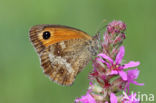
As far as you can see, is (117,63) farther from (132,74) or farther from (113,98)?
(113,98)

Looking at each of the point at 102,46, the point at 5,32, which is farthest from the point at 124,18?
the point at 102,46

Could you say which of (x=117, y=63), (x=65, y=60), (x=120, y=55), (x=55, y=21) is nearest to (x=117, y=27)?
(x=120, y=55)

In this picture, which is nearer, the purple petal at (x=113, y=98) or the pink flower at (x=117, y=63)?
the purple petal at (x=113, y=98)

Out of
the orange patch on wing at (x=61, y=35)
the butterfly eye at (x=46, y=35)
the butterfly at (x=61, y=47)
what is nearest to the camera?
the butterfly at (x=61, y=47)

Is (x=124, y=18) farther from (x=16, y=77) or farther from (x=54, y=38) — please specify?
(x=54, y=38)

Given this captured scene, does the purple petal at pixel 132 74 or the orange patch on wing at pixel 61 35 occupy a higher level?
the orange patch on wing at pixel 61 35

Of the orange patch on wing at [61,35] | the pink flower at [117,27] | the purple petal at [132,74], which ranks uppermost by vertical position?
the pink flower at [117,27]

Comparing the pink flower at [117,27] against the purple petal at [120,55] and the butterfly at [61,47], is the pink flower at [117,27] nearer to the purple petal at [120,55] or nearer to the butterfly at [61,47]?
the purple petal at [120,55]

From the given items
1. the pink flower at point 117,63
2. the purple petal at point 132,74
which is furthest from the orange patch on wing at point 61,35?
the purple petal at point 132,74
